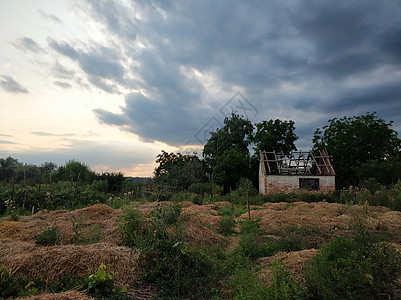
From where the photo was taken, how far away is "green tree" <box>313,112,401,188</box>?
82.0ft

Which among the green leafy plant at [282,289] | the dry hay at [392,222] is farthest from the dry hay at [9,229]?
the dry hay at [392,222]

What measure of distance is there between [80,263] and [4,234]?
10.3 ft

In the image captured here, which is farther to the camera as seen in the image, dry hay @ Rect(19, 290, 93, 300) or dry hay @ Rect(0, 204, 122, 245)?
dry hay @ Rect(0, 204, 122, 245)

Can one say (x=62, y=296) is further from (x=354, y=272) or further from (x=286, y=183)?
(x=286, y=183)

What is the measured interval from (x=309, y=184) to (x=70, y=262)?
1780cm

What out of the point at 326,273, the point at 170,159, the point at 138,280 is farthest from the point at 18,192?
the point at 170,159

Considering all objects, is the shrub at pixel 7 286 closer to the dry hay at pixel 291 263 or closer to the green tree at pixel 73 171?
the dry hay at pixel 291 263

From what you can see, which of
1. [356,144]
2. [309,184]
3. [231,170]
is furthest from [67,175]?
[356,144]

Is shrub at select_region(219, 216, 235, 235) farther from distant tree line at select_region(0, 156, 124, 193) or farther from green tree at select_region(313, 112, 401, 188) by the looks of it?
green tree at select_region(313, 112, 401, 188)

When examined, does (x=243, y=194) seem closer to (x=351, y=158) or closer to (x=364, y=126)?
(x=351, y=158)

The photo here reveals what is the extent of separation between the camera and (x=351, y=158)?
25.9 m

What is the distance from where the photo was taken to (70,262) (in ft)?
11.3

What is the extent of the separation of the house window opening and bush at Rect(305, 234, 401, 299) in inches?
621

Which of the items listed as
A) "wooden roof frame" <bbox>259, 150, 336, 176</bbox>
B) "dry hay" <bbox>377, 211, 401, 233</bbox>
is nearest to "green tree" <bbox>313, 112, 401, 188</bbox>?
"wooden roof frame" <bbox>259, 150, 336, 176</bbox>
